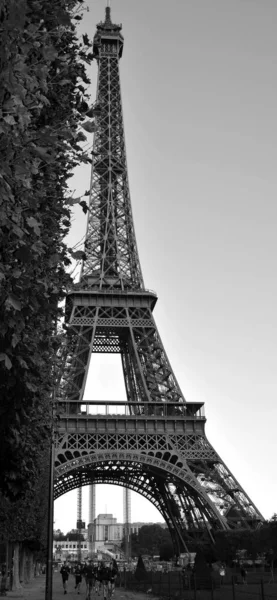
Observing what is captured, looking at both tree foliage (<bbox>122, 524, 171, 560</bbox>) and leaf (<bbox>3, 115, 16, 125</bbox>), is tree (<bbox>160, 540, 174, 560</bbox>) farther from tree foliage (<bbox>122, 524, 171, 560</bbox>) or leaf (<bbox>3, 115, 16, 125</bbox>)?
leaf (<bbox>3, 115, 16, 125</bbox>)

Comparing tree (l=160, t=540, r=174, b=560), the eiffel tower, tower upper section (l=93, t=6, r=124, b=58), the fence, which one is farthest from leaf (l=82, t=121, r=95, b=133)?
tree (l=160, t=540, r=174, b=560)

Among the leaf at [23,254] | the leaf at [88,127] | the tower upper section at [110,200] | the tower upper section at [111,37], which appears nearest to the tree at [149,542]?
the tower upper section at [110,200]

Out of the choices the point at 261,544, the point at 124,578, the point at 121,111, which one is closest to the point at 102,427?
the point at 124,578

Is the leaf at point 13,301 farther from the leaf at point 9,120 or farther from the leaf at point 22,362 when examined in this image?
the leaf at point 22,362

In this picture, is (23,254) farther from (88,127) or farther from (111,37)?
(111,37)

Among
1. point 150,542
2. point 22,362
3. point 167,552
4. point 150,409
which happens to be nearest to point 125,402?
point 150,409

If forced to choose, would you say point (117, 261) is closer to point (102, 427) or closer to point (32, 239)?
point (102, 427)
